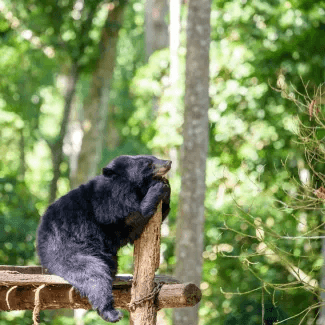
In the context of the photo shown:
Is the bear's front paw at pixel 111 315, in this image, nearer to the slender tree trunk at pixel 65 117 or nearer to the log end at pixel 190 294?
the log end at pixel 190 294

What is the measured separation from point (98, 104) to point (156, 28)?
8.15 ft

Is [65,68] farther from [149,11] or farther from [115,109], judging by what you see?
[115,109]

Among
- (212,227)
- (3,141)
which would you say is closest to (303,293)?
(212,227)

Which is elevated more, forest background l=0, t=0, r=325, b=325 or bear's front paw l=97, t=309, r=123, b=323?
forest background l=0, t=0, r=325, b=325

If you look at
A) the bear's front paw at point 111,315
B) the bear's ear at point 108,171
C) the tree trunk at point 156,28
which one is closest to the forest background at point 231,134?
the tree trunk at point 156,28

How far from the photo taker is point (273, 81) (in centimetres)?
1012

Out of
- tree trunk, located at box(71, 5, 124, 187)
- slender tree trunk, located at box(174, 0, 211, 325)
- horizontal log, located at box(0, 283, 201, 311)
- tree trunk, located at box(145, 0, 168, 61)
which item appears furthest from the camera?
tree trunk, located at box(145, 0, 168, 61)

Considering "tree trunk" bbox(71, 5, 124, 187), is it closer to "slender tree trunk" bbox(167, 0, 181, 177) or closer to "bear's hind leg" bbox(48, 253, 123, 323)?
"slender tree trunk" bbox(167, 0, 181, 177)

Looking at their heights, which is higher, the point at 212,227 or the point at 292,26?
the point at 292,26

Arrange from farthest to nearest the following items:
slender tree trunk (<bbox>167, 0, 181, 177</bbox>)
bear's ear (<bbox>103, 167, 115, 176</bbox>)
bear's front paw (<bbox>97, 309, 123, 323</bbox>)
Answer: slender tree trunk (<bbox>167, 0, 181, 177</bbox>), bear's ear (<bbox>103, 167, 115, 176</bbox>), bear's front paw (<bbox>97, 309, 123, 323</bbox>)

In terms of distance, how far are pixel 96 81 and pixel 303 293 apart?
540 centimetres

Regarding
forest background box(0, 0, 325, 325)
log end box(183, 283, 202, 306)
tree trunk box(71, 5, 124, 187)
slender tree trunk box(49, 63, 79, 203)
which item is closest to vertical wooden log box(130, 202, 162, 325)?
log end box(183, 283, 202, 306)

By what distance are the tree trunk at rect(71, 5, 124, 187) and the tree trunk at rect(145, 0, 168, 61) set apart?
123 cm

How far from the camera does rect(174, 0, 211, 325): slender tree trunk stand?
7.94m
